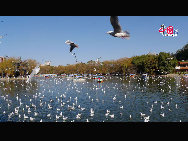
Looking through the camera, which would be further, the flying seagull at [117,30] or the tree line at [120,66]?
the tree line at [120,66]

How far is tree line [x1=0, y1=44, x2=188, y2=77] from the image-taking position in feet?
159

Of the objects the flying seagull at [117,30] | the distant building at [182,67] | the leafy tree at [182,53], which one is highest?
the leafy tree at [182,53]

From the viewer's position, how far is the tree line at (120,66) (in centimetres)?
4850

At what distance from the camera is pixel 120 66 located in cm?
5819

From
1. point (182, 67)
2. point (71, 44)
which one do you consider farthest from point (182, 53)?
point (71, 44)

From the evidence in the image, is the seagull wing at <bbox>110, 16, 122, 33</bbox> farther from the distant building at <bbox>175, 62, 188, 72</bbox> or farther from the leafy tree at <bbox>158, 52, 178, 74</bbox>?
the distant building at <bbox>175, 62, 188, 72</bbox>

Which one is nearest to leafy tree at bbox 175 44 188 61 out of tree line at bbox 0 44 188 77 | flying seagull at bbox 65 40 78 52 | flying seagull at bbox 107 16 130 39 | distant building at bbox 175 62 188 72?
tree line at bbox 0 44 188 77

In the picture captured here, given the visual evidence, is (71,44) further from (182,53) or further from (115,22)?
(182,53)

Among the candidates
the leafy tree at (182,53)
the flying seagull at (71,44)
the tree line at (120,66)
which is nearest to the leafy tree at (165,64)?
the tree line at (120,66)

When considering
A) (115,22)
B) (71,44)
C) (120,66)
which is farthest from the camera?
(120,66)

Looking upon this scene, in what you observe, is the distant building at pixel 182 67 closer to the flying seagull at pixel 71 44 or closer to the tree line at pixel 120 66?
the tree line at pixel 120 66
